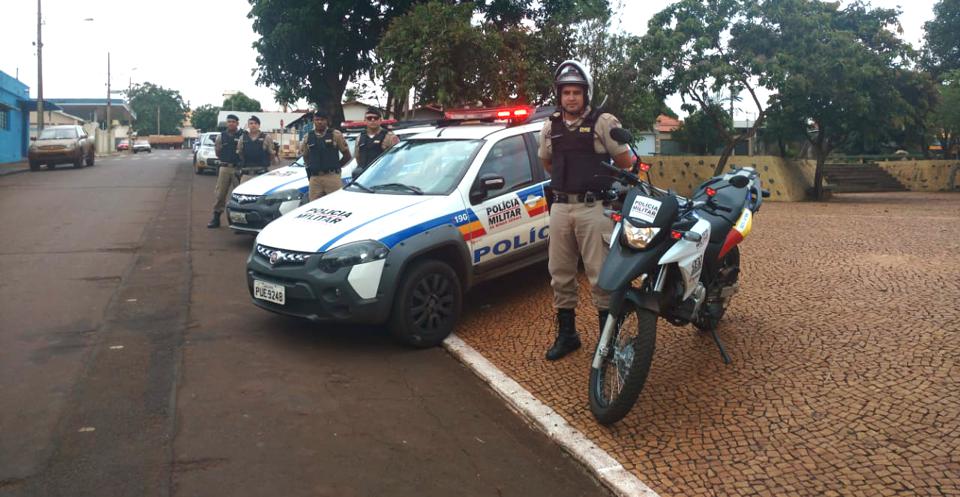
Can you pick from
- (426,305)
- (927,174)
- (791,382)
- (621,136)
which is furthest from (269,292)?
(927,174)

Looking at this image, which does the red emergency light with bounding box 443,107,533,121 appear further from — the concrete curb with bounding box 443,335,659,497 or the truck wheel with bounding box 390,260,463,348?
the concrete curb with bounding box 443,335,659,497

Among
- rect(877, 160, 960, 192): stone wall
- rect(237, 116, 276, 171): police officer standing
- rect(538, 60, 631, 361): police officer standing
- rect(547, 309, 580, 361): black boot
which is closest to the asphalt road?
rect(547, 309, 580, 361): black boot

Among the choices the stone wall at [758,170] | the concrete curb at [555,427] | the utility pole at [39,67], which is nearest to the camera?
the concrete curb at [555,427]

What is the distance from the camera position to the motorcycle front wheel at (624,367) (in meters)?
4.03

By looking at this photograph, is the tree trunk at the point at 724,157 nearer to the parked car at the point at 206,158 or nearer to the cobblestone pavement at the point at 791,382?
the parked car at the point at 206,158

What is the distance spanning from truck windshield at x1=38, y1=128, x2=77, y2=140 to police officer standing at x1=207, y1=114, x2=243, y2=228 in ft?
59.0

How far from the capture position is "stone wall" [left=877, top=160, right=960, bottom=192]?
100 feet

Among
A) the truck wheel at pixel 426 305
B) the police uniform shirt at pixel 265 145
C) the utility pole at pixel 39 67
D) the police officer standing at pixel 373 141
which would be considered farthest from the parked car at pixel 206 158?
the truck wheel at pixel 426 305

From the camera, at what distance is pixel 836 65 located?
20.8 m

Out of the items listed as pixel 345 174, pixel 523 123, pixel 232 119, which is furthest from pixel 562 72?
pixel 232 119

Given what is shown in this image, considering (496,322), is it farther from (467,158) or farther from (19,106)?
(19,106)

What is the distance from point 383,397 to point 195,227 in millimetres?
8242

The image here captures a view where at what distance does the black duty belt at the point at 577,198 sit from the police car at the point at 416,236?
3.38ft

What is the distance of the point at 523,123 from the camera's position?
7.31m
